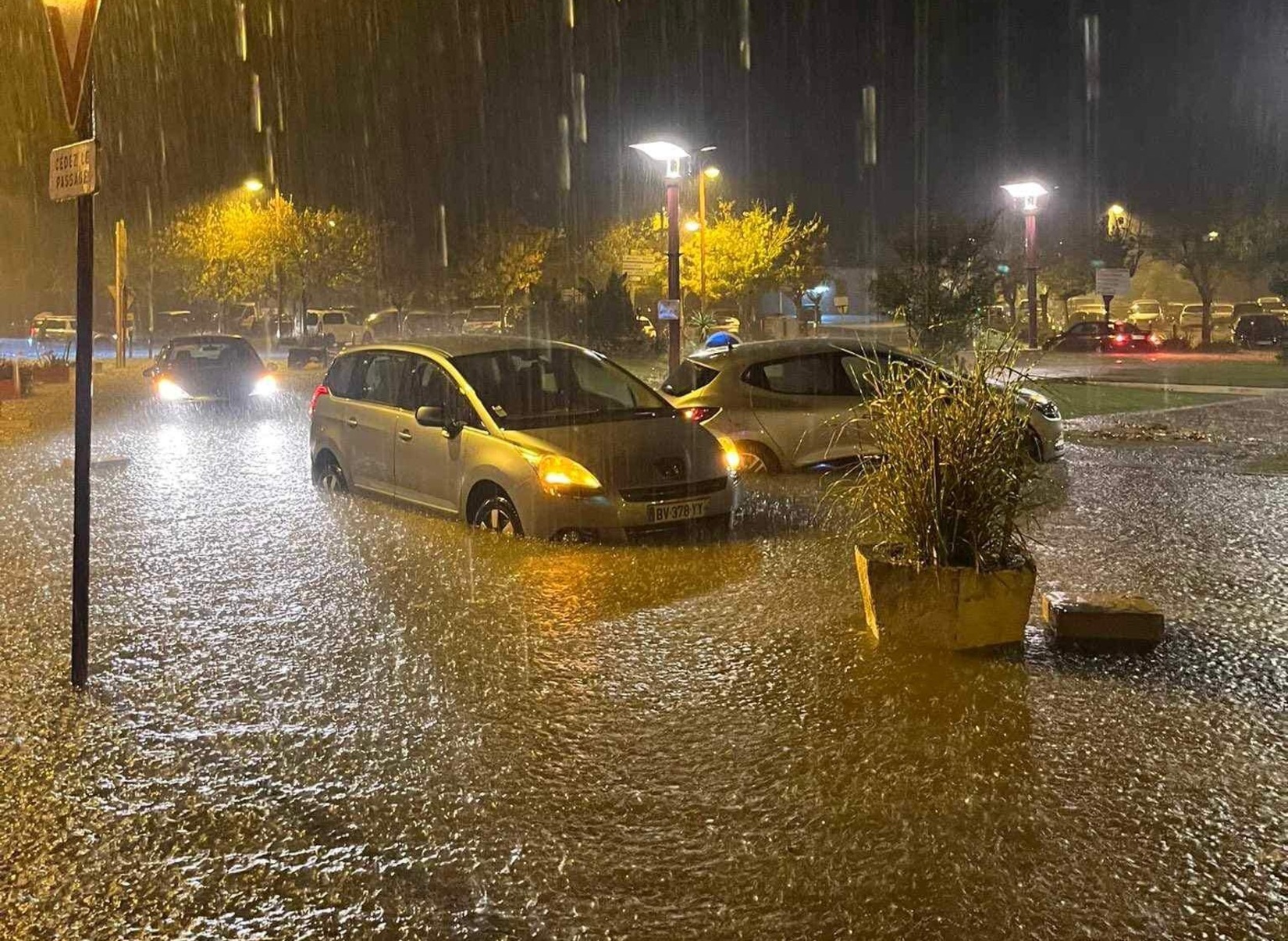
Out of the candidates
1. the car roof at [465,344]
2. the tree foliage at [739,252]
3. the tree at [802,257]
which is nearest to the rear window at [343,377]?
the car roof at [465,344]

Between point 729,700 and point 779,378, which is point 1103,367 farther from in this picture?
point 729,700

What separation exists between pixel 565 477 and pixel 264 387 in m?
15.5

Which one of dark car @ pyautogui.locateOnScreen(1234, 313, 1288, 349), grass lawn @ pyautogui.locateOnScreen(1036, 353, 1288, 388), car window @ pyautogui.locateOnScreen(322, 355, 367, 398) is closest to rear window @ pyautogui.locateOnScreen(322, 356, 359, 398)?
car window @ pyautogui.locateOnScreen(322, 355, 367, 398)

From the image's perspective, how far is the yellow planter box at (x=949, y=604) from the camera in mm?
6477

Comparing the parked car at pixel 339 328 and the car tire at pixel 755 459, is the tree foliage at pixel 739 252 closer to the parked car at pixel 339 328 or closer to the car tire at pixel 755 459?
the parked car at pixel 339 328

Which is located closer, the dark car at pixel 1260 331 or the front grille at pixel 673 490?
the front grille at pixel 673 490

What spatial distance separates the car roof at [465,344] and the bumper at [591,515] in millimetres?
1872

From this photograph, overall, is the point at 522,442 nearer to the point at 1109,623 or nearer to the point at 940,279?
the point at 1109,623

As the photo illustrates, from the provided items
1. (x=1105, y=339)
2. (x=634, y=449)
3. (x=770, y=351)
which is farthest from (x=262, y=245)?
(x=634, y=449)

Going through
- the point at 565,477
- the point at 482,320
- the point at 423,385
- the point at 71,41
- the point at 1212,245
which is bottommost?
the point at 565,477

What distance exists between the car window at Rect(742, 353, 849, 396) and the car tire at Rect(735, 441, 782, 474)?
0.59m

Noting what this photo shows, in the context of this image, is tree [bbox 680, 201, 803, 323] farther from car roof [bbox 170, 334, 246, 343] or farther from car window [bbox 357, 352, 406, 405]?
car window [bbox 357, 352, 406, 405]

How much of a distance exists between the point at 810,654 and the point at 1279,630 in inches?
103

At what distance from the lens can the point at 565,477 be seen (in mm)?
9383
